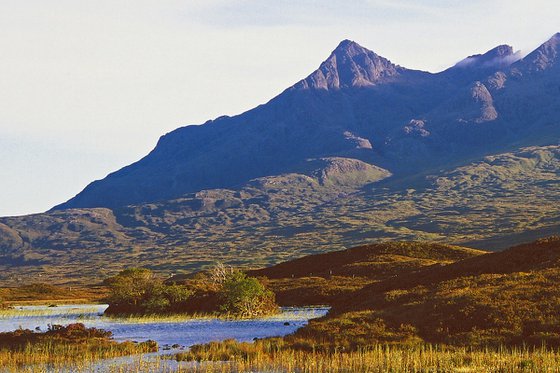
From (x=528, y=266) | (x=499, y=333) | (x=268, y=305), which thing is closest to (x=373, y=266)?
(x=268, y=305)

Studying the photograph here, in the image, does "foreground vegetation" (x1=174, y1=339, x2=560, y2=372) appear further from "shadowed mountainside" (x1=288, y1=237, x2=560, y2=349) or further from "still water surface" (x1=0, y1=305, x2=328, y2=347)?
"still water surface" (x1=0, y1=305, x2=328, y2=347)

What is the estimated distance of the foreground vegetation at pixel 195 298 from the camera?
67375mm

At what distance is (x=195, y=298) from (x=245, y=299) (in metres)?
10.7

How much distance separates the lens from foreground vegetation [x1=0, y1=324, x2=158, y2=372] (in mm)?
37906

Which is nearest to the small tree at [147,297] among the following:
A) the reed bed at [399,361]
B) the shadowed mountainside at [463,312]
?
the shadowed mountainside at [463,312]

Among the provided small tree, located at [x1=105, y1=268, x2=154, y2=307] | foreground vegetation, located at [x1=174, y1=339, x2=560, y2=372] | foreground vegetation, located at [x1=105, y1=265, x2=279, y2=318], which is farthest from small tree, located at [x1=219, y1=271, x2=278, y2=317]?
foreground vegetation, located at [x1=174, y1=339, x2=560, y2=372]

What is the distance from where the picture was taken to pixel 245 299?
219 ft

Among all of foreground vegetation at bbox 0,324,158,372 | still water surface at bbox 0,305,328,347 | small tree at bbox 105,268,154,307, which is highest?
small tree at bbox 105,268,154,307

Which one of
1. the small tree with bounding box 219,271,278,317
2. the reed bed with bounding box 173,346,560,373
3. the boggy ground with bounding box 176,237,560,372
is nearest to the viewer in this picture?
the reed bed with bounding box 173,346,560,373

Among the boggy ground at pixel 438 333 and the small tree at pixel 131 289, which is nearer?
the boggy ground at pixel 438 333

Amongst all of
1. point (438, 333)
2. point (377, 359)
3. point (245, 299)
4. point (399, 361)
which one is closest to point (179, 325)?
point (245, 299)

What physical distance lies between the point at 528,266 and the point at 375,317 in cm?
1913

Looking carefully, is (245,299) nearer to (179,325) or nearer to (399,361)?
(179,325)

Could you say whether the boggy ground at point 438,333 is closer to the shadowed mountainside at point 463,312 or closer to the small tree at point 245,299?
the shadowed mountainside at point 463,312
